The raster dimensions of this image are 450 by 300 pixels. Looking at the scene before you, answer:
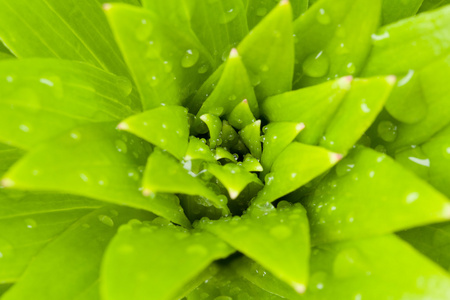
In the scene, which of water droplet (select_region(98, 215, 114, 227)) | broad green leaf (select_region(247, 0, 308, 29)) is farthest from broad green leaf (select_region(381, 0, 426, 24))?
water droplet (select_region(98, 215, 114, 227))

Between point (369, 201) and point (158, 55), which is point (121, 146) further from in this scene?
point (369, 201)

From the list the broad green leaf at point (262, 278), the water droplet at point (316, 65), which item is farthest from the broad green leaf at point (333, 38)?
the broad green leaf at point (262, 278)

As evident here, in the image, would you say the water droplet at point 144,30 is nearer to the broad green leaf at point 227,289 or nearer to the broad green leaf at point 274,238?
the broad green leaf at point 274,238

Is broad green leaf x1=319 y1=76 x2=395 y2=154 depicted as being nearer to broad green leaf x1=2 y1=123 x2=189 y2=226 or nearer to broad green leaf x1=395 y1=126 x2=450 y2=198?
broad green leaf x1=395 y1=126 x2=450 y2=198

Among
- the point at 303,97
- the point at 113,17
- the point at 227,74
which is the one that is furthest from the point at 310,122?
the point at 113,17

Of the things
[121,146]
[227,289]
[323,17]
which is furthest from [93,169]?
[323,17]
